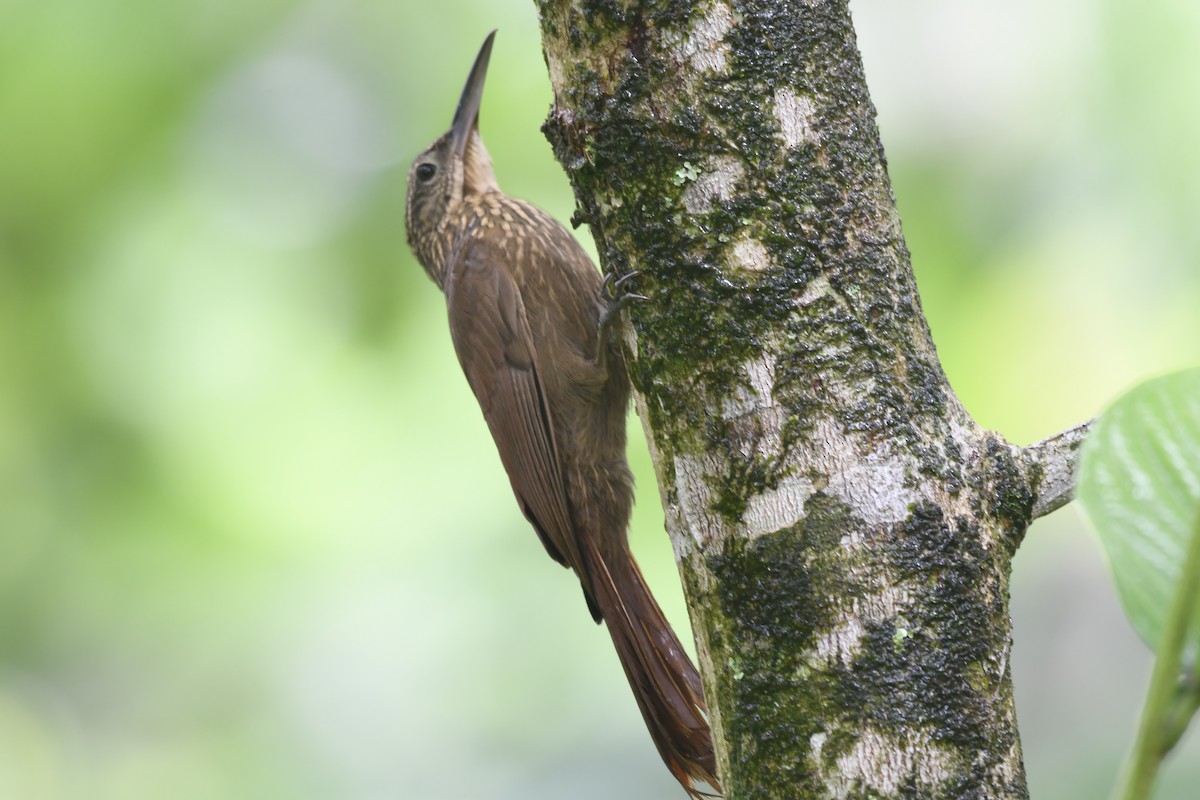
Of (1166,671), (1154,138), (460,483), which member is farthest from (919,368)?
(460,483)

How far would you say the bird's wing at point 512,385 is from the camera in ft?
9.14

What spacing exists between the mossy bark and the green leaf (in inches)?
26.3

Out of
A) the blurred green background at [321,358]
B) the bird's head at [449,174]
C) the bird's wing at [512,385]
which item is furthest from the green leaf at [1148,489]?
the blurred green background at [321,358]

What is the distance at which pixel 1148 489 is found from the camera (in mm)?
737

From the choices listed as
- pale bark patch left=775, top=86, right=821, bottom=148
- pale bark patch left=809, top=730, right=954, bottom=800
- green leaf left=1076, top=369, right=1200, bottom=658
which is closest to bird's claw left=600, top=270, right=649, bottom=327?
pale bark patch left=775, top=86, right=821, bottom=148

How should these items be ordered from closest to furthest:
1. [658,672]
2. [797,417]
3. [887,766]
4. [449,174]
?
1. [887,766]
2. [797,417]
3. [658,672]
4. [449,174]

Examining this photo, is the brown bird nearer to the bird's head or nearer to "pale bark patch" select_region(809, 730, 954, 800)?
the bird's head

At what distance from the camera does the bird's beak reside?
352 centimetres

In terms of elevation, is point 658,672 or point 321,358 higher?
point 321,358

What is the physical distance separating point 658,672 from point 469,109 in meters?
1.94

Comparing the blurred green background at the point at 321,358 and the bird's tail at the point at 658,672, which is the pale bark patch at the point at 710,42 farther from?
the blurred green background at the point at 321,358

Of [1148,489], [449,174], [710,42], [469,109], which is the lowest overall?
[1148,489]

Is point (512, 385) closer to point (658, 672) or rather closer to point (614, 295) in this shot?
point (658, 672)

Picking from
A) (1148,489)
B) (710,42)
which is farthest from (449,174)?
(1148,489)
